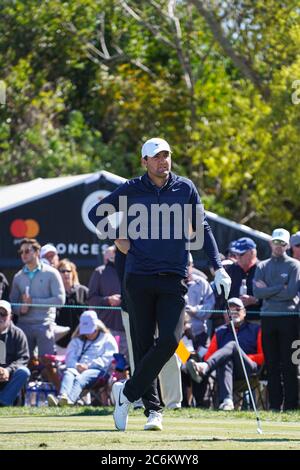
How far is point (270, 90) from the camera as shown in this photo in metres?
25.5

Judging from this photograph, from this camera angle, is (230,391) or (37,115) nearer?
(230,391)

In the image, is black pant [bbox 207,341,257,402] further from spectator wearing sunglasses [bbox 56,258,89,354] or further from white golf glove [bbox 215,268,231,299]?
white golf glove [bbox 215,268,231,299]

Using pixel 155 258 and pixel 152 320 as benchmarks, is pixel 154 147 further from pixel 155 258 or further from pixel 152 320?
pixel 152 320

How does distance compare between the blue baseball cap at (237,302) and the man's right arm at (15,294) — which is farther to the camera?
the man's right arm at (15,294)

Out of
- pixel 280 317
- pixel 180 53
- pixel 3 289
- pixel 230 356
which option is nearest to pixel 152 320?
pixel 280 317

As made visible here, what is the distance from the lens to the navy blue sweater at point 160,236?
913 centimetres

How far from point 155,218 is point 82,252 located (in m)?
10.3

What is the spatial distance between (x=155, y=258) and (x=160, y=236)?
184mm

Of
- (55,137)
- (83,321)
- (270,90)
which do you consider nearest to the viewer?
(83,321)

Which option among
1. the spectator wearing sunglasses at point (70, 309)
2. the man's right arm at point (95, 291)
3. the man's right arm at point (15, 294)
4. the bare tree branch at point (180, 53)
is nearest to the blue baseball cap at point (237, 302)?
the man's right arm at point (95, 291)

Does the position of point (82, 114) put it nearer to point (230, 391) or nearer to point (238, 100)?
point (238, 100)

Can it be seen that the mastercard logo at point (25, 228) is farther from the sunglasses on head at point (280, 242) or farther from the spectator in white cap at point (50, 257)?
the sunglasses on head at point (280, 242)

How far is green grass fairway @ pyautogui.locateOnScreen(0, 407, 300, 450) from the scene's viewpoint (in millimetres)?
8008

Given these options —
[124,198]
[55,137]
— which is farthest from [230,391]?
[55,137]
